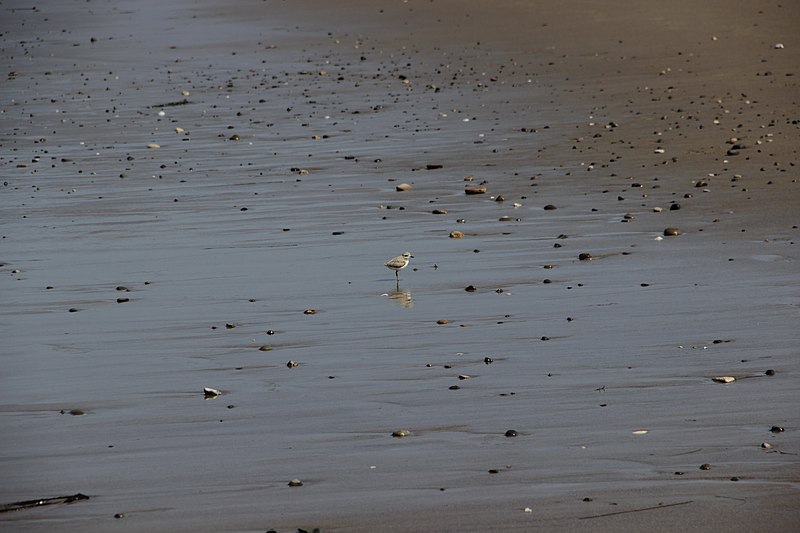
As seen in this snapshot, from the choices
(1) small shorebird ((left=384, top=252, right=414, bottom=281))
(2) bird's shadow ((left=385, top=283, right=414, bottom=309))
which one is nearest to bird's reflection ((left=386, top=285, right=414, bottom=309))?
(2) bird's shadow ((left=385, top=283, right=414, bottom=309))

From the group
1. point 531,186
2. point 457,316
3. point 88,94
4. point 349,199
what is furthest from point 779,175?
point 88,94

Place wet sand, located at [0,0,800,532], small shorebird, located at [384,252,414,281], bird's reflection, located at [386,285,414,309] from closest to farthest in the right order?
1. wet sand, located at [0,0,800,532]
2. bird's reflection, located at [386,285,414,309]
3. small shorebird, located at [384,252,414,281]

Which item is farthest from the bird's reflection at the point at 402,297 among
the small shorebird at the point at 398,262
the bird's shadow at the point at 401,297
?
the small shorebird at the point at 398,262

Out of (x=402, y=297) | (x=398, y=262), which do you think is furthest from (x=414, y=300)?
(x=398, y=262)

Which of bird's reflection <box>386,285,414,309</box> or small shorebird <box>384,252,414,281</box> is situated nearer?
bird's reflection <box>386,285,414,309</box>

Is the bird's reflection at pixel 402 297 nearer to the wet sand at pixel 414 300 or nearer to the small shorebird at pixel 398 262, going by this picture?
the wet sand at pixel 414 300

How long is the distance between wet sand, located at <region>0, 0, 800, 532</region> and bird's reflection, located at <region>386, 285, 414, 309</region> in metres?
0.03

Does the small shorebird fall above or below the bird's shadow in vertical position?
above

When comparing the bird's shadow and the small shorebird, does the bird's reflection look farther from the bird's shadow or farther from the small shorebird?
the small shorebird

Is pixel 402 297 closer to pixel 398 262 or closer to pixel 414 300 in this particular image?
pixel 414 300

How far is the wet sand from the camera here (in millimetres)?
6098

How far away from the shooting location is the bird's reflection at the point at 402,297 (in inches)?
389

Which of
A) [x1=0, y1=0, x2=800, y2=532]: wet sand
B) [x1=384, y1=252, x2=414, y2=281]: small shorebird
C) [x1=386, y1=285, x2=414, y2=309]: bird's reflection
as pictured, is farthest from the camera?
[x1=384, y1=252, x2=414, y2=281]: small shorebird

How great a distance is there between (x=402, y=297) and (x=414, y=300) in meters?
0.14
